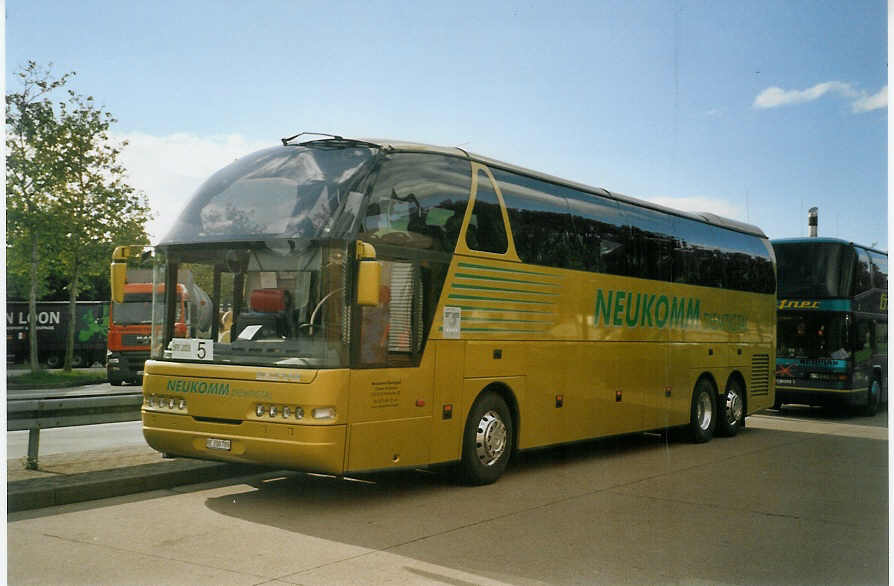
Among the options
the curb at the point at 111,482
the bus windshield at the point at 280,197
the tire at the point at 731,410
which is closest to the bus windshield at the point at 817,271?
the tire at the point at 731,410

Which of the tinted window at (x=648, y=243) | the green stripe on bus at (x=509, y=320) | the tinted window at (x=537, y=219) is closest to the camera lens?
the green stripe on bus at (x=509, y=320)

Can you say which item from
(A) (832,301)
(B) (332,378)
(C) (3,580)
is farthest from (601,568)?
(A) (832,301)

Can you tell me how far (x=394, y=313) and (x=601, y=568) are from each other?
3.48 metres

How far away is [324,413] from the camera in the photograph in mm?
8547

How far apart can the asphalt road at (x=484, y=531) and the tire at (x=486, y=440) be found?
0.20 m

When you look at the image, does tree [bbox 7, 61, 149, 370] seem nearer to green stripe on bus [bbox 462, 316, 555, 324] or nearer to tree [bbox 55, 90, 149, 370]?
tree [bbox 55, 90, 149, 370]

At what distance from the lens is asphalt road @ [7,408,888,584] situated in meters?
6.61

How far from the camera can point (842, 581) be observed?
6.69m

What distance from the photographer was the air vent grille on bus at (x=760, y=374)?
57.8 ft

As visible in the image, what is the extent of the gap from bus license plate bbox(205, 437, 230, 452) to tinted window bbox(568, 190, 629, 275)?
5.32m

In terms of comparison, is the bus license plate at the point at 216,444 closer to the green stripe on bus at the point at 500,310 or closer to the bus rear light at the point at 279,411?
the bus rear light at the point at 279,411

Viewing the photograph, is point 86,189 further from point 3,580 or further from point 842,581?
point 842,581

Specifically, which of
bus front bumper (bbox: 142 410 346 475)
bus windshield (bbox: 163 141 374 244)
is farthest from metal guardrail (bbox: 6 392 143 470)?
bus windshield (bbox: 163 141 374 244)

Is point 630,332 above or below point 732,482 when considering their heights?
above
